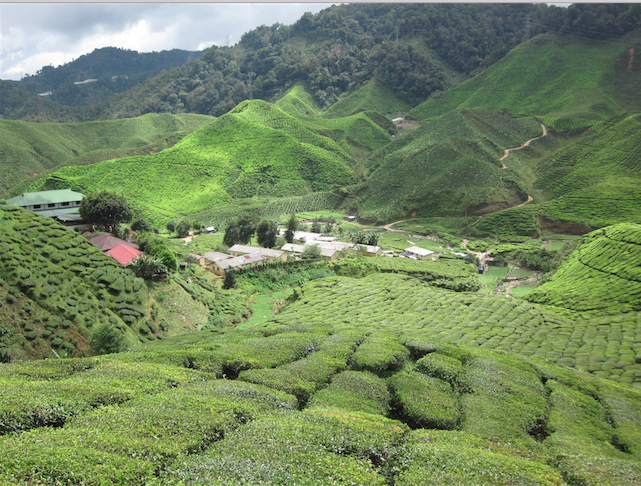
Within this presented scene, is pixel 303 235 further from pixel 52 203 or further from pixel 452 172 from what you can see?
pixel 452 172

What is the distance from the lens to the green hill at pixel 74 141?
4176 inches

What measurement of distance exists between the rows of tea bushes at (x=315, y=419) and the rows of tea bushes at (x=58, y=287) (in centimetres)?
724

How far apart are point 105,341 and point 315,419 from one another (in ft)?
45.6

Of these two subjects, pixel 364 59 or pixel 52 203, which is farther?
pixel 364 59

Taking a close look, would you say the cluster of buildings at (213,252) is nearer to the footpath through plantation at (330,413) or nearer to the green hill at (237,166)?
the footpath through plantation at (330,413)

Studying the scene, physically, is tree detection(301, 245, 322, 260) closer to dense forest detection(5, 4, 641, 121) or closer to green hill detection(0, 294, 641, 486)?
green hill detection(0, 294, 641, 486)

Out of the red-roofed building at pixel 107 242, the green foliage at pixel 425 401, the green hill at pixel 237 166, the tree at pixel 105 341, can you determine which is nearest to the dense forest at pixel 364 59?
the green hill at pixel 237 166

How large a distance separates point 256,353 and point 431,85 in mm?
155846

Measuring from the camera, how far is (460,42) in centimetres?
16812

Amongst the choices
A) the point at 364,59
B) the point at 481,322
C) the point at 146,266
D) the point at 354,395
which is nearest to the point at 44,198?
the point at 146,266

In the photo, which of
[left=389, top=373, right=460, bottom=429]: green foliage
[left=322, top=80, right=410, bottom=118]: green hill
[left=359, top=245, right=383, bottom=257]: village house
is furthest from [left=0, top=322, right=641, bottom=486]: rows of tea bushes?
[left=322, top=80, right=410, bottom=118]: green hill

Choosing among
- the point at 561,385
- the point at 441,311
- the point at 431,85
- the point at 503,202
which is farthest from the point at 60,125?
the point at 561,385

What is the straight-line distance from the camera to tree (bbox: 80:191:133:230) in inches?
1506

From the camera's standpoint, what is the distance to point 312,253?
51406 mm
